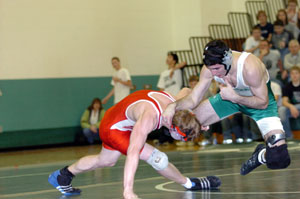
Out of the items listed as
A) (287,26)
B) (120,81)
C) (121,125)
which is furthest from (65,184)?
(287,26)

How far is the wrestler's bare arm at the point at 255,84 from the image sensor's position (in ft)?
16.0

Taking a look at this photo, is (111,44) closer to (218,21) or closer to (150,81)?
(150,81)

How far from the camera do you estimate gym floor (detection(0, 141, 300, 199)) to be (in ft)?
15.9

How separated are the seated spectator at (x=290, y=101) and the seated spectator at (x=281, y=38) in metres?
1.64

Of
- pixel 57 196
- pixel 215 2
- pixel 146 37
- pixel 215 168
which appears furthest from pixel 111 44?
pixel 57 196

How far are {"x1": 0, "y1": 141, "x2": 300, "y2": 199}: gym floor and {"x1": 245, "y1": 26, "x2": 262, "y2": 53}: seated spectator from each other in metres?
3.70

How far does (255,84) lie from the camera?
16.0ft

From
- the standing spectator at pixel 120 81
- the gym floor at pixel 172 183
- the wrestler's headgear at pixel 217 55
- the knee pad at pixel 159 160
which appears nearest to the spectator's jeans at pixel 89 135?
the standing spectator at pixel 120 81

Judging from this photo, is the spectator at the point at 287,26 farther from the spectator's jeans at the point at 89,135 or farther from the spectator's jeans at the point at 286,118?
the spectator's jeans at the point at 89,135

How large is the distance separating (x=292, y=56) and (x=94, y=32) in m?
4.86

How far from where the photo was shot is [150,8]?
15.2 m

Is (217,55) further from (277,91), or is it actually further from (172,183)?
(277,91)

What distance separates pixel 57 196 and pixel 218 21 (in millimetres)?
11026

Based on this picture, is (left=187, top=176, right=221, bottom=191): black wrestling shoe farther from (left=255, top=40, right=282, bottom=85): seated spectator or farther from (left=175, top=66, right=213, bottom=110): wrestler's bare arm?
(left=255, top=40, right=282, bottom=85): seated spectator
